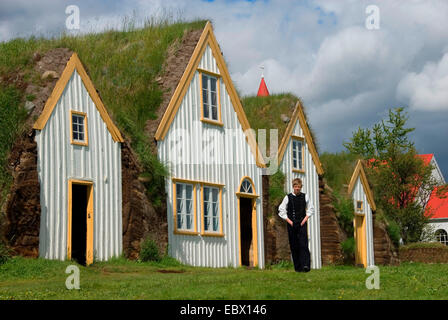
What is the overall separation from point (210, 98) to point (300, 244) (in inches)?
428

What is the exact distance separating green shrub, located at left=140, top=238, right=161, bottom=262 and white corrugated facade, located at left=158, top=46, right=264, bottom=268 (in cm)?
100

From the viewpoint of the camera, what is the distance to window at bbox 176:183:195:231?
23578 mm

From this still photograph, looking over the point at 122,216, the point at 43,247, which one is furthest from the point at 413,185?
the point at 43,247

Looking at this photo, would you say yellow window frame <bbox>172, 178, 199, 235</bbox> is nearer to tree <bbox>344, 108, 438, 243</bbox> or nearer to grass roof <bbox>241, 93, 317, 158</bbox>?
grass roof <bbox>241, 93, 317, 158</bbox>

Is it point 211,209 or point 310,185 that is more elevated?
point 310,185

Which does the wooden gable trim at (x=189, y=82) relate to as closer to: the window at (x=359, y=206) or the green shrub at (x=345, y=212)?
the green shrub at (x=345, y=212)

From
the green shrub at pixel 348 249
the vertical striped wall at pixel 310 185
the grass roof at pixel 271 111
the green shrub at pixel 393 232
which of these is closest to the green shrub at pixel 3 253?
the vertical striped wall at pixel 310 185

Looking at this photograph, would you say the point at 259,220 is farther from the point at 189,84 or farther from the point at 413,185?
the point at 413,185

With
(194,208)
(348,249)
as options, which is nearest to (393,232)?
(348,249)

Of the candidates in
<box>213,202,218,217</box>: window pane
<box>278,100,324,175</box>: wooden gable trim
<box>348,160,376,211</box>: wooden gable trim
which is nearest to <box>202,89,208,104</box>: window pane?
<box>213,202,218,217</box>: window pane

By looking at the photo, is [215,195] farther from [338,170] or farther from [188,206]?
[338,170]

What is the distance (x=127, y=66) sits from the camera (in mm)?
25484

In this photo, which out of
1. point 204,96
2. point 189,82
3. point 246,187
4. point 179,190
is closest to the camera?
point 179,190

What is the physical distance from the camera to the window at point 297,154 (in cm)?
3028
